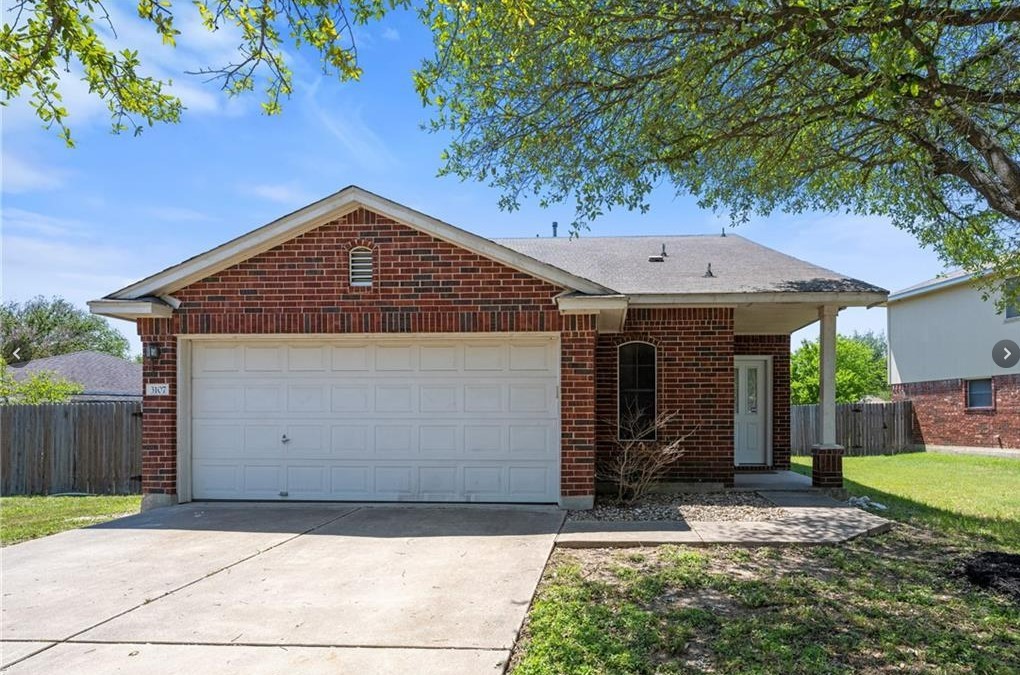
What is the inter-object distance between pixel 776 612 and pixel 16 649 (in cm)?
516

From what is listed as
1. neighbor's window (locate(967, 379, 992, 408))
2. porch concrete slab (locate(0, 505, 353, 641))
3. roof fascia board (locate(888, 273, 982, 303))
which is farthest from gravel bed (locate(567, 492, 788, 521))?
neighbor's window (locate(967, 379, 992, 408))

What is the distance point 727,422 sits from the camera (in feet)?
34.0

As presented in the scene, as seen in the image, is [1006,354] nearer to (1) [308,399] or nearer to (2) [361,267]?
(2) [361,267]

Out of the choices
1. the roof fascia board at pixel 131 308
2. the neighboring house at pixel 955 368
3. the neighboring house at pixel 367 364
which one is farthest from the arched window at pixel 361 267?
the neighboring house at pixel 955 368

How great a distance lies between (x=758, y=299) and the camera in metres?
9.71

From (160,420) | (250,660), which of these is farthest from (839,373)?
(250,660)

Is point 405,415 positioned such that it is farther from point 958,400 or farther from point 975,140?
point 958,400

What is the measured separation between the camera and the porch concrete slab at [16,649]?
13.6 feet

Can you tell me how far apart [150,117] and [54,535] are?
5.20 metres

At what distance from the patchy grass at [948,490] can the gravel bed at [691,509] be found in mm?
1779

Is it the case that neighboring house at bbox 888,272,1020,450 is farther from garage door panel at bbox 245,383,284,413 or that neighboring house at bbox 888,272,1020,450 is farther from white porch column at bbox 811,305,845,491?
garage door panel at bbox 245,383,284,413


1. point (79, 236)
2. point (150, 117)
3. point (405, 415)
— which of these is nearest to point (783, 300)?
point (405, 415)

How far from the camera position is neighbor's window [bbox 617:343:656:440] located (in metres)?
10.6

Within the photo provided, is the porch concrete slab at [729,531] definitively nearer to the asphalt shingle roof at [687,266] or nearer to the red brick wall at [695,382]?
the red brick wall at [695,382]
